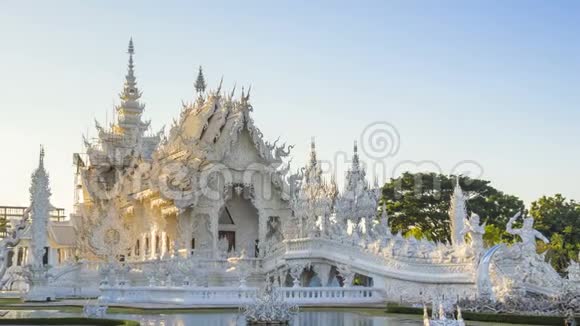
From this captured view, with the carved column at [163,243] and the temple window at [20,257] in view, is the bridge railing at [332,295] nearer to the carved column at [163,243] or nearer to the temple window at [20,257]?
the carved column at [163,243]

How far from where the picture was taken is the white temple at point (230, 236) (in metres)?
24.4

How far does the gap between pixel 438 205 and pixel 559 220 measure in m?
6.84

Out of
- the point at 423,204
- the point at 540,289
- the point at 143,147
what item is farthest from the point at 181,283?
the point at 423,204

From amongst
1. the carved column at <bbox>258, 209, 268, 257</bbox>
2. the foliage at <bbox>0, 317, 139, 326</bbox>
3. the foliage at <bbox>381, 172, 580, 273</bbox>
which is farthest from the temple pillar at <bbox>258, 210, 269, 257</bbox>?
the foliage at <bbox>0, 317, 139, 326</bbox>

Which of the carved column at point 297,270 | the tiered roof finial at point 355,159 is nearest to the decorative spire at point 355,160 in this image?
the tiered roof finial at point 355,159

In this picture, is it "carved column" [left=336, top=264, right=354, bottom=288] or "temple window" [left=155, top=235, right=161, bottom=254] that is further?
"temple window" [left=155, top=235, right=161, bottom=254]

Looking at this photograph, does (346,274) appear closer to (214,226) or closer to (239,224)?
(214,226)

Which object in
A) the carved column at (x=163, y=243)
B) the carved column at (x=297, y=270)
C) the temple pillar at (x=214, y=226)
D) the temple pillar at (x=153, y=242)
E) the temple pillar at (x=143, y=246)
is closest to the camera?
the carved column at (x=297, y=270)

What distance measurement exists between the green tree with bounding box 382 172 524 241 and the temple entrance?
13.2 m

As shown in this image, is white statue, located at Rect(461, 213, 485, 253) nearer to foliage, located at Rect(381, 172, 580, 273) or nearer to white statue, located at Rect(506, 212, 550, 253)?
white statue, located at Rect(506, 212, 550, 253)

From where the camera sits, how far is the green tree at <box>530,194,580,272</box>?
43.3m

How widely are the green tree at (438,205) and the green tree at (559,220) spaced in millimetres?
2010

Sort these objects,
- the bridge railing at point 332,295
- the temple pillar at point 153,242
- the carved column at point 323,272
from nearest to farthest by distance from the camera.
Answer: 1. the bridge railing at point 332,295
2. the carved column at point 323,272
3. the temple pillar at point 153,242

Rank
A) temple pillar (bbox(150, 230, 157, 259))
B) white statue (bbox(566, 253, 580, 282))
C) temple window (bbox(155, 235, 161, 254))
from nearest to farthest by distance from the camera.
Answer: white statue (bbox(566, 253, 580, 282)), temple window (bbox(155, 235, 161, 254)), temple pillar (bbox(150, 230, 157, 259))
